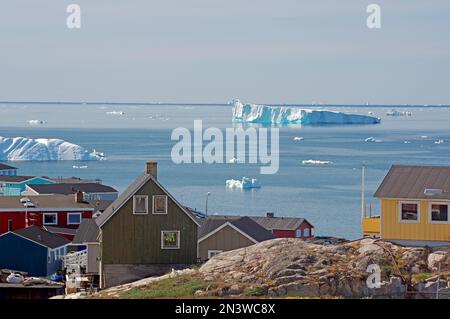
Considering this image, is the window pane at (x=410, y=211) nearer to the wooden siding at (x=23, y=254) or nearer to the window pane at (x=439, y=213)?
the window pane at (x=439, y=213)

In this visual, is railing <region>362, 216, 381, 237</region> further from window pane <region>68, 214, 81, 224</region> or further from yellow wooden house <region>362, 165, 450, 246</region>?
window pane <region>68, 214, 81, 224</region>

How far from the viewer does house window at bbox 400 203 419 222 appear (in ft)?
44.3

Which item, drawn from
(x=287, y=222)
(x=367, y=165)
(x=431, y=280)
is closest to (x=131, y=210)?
(x=431, y=280)

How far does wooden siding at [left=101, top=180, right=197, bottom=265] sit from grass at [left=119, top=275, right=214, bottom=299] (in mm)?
4926

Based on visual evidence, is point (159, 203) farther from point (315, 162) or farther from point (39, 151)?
point (39, 151)

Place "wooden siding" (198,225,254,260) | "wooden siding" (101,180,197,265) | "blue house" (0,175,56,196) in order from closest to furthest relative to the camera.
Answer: "wooden siding" (101,180,197,265)
"wooden siding" (198,225,254,260)
"blue house" (0,175,56,196)

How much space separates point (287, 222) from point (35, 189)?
36.7 feet

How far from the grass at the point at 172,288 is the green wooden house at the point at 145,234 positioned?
4.78 metres

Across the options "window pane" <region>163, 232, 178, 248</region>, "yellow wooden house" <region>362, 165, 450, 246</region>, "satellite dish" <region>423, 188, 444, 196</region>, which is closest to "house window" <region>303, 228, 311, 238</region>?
"window pane" <region>163, 232, 178, 248</region>

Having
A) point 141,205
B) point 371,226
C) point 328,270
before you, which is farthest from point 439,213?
point 141,205

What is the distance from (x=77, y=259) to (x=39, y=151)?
65.8 meters

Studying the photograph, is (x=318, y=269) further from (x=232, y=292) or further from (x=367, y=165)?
(x=367, y=165)

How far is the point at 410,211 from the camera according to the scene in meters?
13.6
